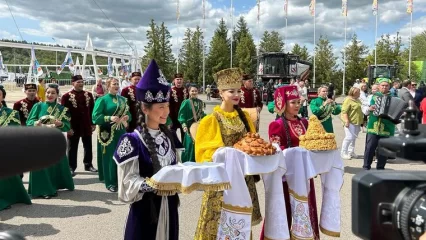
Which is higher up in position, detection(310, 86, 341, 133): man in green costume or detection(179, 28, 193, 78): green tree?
detection(179, 28, 193, 78): green tree

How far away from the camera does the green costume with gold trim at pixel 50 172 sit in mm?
6195

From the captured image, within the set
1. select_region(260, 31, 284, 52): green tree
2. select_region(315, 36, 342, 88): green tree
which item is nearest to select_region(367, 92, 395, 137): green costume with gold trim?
select_region(315, 36, 342, 88): green tree

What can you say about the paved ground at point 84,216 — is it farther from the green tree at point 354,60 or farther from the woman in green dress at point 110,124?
the green tree at point 354,60

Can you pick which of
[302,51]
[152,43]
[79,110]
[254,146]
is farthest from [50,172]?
[302,51]

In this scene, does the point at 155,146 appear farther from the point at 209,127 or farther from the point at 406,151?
the point at 406,151

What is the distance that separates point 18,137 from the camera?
0.59m

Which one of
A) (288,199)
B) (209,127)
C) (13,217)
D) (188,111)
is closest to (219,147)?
(209,127)

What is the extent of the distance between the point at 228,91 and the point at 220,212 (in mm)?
1162

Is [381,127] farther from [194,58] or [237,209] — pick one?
[194,58]

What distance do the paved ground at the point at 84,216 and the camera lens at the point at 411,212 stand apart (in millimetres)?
3669

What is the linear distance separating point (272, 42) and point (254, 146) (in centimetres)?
5107

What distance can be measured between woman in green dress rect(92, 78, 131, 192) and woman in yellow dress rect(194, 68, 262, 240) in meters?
3.19

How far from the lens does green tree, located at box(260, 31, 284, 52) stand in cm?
5237

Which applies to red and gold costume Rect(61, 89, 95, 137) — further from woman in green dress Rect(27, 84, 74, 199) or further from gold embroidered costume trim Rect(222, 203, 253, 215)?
gold embroidered costume trim Rect(222, 203, 253, 215)
